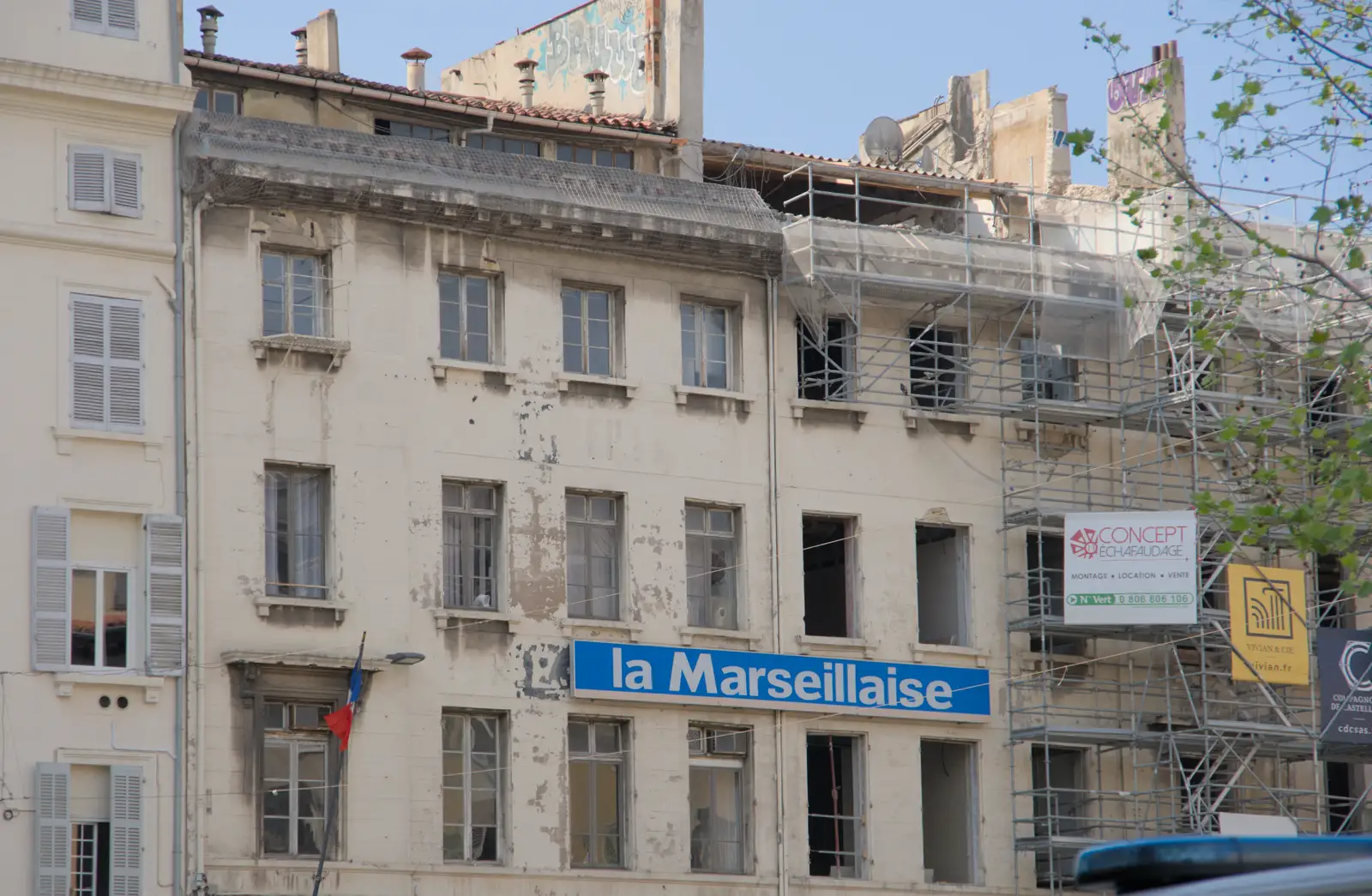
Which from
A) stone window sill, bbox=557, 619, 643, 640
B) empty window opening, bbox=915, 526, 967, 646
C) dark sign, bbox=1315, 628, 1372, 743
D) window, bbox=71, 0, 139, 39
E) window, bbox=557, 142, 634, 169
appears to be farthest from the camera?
empty window opening, bbox=915, 526, 967, 646

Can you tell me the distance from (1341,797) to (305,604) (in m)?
16.1

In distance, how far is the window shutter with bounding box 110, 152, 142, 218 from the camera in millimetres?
29531

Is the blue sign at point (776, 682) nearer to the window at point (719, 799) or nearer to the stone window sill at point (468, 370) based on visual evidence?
the window at point (719, 799)

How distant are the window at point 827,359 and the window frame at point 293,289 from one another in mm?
7016

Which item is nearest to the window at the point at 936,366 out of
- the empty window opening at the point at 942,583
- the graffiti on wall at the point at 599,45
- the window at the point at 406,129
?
the empty window opening at the point at 942,583

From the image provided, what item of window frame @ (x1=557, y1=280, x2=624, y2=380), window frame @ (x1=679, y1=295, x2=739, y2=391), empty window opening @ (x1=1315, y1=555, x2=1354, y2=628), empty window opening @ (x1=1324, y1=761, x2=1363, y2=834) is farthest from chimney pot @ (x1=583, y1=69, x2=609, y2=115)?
empty window opening @ (x1=1324, y1=761, x2=1363, y2=834)

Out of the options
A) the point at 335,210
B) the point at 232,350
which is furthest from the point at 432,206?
the point at 232,350

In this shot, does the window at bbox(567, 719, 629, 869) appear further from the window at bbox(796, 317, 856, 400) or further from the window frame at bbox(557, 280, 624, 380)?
the window at bbox(796, 317, 856, 400)

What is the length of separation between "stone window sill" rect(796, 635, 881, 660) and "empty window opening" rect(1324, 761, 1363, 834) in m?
7.40

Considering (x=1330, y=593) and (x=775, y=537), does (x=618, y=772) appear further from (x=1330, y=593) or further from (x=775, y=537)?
(x=1330, y=593)

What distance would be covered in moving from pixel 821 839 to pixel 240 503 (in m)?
9.54

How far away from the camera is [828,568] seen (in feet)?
114

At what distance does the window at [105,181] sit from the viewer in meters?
29.3

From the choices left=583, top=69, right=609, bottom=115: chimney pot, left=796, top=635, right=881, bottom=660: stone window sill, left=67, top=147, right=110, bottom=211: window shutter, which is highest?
left=583, top=69, right=609, bottom=115: chimney pot
